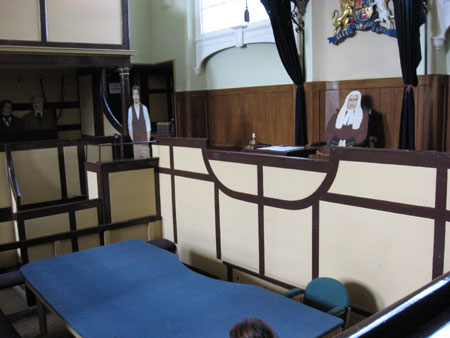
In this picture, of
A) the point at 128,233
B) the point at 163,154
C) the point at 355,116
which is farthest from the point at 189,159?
the point at 355,116

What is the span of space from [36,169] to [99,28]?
257cm

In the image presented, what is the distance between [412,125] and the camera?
20.7 ft

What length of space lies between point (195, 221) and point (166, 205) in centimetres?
66

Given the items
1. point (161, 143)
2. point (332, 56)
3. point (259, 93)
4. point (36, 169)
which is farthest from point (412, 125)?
point (36, 169)

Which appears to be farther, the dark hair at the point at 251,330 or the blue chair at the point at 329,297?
the blue chair at the point at 329,297

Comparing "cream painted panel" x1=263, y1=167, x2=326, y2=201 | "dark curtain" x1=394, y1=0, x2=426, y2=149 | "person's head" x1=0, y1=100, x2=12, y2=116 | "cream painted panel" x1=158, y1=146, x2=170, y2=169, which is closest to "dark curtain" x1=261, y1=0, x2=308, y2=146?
"dark curtain" x1=394, y1=0, x2=426, y2=149

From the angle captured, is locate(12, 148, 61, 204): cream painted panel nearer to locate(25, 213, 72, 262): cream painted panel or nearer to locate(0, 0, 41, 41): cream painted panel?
locate(25, 213, 72, 262): cream painted panel

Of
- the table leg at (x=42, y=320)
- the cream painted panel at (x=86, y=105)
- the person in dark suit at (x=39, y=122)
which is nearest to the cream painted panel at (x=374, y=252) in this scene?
the table leg at (x=42, y=320)

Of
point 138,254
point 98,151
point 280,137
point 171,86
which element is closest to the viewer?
point 138,254

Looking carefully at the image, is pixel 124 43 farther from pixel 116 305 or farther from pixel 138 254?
pixel 116 305

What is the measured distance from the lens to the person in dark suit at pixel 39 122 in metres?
9.89

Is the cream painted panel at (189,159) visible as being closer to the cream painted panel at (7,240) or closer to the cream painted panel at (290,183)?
the cream painted panel at (290,183)

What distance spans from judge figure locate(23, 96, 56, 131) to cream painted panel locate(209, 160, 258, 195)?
614 cm

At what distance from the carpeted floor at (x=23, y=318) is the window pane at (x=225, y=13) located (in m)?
6.58
